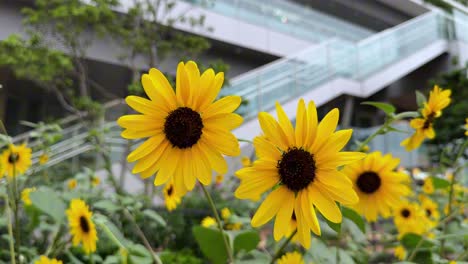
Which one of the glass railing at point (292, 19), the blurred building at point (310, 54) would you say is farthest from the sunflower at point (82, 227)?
the glass railing at point (292, 19)

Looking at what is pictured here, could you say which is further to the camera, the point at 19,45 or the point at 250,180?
the point at 19,45

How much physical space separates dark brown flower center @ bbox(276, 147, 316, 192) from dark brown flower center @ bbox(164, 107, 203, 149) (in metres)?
0.11

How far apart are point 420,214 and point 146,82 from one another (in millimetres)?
1217

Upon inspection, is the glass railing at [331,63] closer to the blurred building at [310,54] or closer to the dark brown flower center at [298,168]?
the blurred building at [310,54]

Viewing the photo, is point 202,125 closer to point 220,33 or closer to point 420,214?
point 420,214

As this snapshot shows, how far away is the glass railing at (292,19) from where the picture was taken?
10.7m

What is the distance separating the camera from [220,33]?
1007 centimetres

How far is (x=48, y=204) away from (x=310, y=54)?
7.54 metres

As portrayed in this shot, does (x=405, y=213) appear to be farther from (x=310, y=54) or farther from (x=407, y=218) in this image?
(x=310, y=54)

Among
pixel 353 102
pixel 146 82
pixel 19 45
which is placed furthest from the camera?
pixel 353 102

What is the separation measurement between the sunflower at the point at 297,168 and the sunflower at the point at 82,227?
0.45 m

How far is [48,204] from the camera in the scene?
2.80 feet

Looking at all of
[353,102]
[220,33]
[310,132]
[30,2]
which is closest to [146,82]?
[310,132]

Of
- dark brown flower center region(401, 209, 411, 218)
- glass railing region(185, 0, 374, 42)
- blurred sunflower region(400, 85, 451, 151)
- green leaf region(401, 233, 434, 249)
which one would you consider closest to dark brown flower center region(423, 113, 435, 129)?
blurred sunflower region(400, 85, 451, 151)
